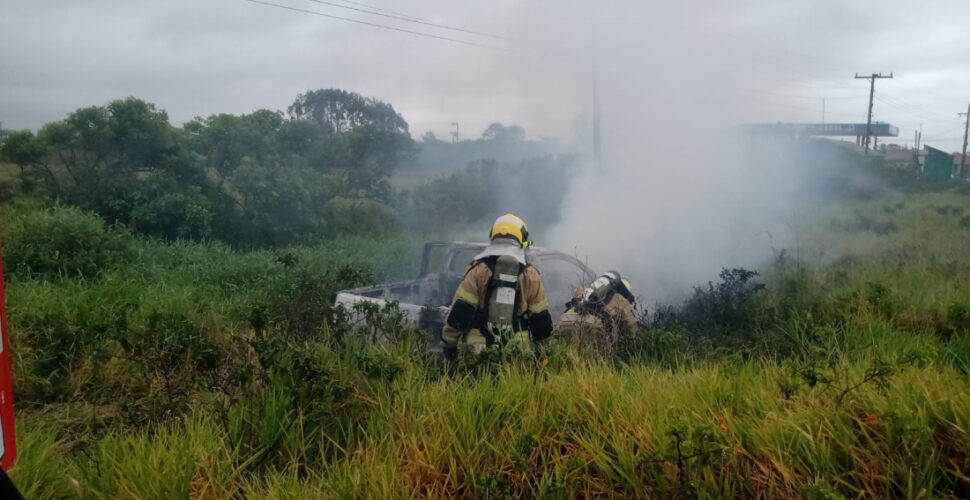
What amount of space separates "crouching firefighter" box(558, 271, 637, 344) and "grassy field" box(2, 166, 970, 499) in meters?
0.23

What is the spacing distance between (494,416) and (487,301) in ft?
6.00

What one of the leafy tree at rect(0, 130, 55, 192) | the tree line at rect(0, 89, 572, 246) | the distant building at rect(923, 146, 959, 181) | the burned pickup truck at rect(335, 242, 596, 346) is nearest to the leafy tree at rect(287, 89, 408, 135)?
the tree line at rect(0, 89, 572, 246)

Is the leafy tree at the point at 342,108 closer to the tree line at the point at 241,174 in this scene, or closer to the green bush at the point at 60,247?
the tree line at the point at 241,174

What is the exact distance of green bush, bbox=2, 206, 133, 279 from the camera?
838 centimetres

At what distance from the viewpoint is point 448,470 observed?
2.99 metres

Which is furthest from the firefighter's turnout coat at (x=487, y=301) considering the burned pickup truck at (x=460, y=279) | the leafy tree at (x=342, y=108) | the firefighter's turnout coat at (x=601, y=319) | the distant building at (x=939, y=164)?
the distant building at (x=939, y=164)

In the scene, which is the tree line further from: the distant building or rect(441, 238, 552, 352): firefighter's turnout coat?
the distant building

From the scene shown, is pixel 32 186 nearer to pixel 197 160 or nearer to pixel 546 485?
pixel 197 160

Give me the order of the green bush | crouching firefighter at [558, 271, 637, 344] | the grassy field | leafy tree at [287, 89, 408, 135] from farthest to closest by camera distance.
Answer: leafy tree at [287, 89, 408, 135] → the green bush → crouching firefighter at [558, 271, 637, 344] → the grassy field

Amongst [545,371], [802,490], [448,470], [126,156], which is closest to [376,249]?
[126,156]

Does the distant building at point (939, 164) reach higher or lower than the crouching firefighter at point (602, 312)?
higher

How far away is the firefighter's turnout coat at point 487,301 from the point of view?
4949 millimetres

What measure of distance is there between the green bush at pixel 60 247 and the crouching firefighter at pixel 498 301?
18.9 ft

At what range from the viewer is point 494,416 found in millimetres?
3273
